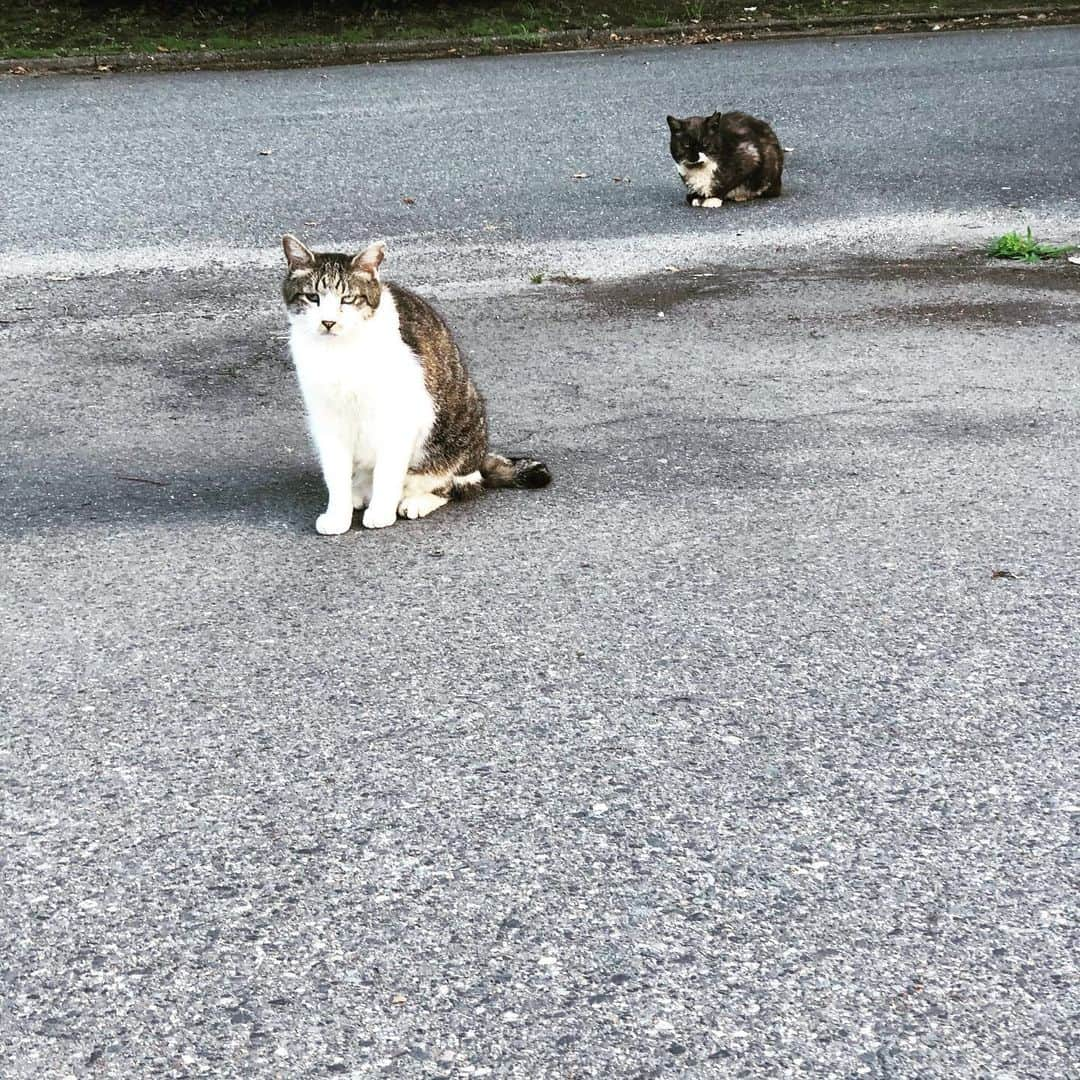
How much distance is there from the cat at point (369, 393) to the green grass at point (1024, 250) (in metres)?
4.00

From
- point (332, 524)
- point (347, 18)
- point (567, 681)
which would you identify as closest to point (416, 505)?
point (332, 524)

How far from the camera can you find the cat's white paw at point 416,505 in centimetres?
462

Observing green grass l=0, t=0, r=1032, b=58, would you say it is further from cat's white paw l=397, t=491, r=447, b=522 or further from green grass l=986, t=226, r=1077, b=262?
cat's white paw l=397, t=491, r=447, b=522

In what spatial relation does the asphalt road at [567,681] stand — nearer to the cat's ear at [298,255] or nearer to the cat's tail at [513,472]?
the cat's tail at [513,472]

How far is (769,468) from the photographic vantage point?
16.3ft

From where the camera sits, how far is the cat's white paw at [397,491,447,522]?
15.2 ft

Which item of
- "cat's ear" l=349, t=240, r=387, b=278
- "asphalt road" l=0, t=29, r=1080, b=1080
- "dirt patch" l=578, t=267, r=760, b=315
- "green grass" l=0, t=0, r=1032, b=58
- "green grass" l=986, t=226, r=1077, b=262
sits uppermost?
"green grass" l=0, t=0, r=1032, b=58

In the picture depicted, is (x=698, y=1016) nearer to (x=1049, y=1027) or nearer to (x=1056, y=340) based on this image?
(x=1049, y=1027)

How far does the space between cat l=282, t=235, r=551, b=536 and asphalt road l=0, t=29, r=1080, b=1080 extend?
0.12 metres

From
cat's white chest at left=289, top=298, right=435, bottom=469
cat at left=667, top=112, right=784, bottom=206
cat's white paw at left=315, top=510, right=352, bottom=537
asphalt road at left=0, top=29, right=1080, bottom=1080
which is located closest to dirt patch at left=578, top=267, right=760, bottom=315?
asphalt road at left=0, top=29, right=1080, bottom=1080

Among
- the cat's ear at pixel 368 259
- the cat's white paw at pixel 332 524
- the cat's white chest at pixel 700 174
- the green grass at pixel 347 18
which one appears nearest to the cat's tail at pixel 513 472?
the cat's white paw at pixel 332 524

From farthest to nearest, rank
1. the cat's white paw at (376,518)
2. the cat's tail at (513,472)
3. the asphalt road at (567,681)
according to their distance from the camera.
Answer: the cat's tail at (513,472) → the cat's white paw at (376,518) → the asphalt road at (567,681)

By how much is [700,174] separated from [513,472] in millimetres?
4368

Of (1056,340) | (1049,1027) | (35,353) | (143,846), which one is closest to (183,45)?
(35,353)
